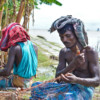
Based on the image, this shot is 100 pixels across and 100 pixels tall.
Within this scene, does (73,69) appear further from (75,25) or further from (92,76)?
(75,25)

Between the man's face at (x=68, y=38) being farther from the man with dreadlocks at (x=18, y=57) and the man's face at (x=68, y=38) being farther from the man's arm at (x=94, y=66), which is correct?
the man with dreadlocks at (x=18, y=57)

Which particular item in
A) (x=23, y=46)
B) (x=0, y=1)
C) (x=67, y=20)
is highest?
(x=0, y=1)

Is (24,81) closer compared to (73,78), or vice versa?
(73,78)

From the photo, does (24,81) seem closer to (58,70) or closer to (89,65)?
(58,70)

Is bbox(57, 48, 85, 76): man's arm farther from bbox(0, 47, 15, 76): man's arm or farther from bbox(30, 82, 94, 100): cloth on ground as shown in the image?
bbox(0, 47, 15, 76): man's arm

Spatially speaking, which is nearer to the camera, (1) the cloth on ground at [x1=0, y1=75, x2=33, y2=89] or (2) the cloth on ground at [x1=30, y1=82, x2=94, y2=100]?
(2) the cloth on ground at [x1=30, y1=82, x2=94, y2=100]

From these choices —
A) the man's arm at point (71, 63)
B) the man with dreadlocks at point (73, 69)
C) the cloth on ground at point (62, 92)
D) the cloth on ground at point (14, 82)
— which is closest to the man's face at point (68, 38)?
the man with dreadlocks at point (73, 69)

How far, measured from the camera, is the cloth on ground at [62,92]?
210cm

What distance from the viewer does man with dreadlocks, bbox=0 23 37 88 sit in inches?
129

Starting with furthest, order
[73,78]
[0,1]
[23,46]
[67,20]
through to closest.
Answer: [0,1] < [23,46] < [67,20] < [73,78]

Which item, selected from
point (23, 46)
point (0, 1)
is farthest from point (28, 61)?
point (0, 1)

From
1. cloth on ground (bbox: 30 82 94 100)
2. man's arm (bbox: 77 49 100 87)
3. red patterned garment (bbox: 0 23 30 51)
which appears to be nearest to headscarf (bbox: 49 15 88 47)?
man's arm (bbox: 77 49 100 87)

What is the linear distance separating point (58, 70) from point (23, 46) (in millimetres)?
1125

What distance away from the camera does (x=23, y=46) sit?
341 cm
